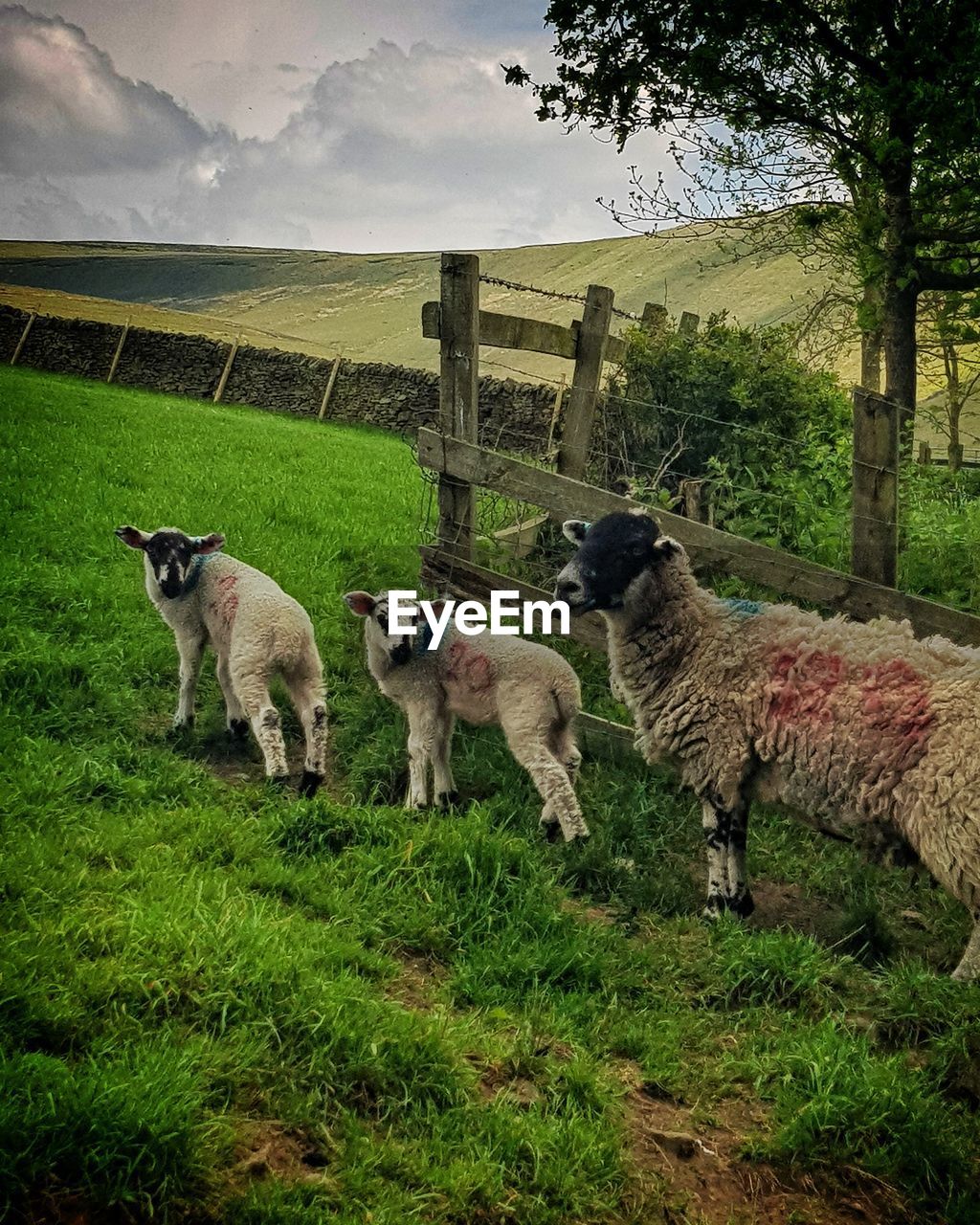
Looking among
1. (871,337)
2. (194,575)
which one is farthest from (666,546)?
(871,337)

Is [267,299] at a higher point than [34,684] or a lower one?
higher

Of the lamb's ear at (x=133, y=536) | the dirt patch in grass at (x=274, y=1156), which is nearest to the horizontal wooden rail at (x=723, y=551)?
the lamb's ear at (x=133, y=536)

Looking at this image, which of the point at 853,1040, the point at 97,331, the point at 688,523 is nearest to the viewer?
the point at 853,1040

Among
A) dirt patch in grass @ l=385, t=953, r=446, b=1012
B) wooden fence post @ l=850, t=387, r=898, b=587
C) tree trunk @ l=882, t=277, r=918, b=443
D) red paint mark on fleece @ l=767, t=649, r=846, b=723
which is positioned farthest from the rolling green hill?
dirt patch in grass @ l=385, t=953, r=446, b=1012

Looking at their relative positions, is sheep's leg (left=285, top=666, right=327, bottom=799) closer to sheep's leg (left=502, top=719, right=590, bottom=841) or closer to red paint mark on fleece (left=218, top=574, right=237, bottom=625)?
red paint mark on fleece (left=218, top=574, right=237, bottom=625)

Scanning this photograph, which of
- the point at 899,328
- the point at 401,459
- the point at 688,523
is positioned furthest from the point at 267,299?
the point at 688,523

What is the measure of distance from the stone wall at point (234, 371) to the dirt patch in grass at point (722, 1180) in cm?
1981

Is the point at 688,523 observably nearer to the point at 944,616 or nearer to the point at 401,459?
the point at 944,616

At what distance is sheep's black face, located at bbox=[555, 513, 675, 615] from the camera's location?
4926 mm

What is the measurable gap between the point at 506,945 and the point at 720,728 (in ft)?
4.98

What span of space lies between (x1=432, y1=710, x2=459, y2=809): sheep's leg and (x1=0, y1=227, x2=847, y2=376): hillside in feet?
17.2

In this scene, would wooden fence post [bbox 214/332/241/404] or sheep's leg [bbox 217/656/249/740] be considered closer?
sheep's leg [bbox 217/656/249/740]

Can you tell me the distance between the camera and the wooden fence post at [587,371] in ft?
22.8

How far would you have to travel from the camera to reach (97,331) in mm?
23531
